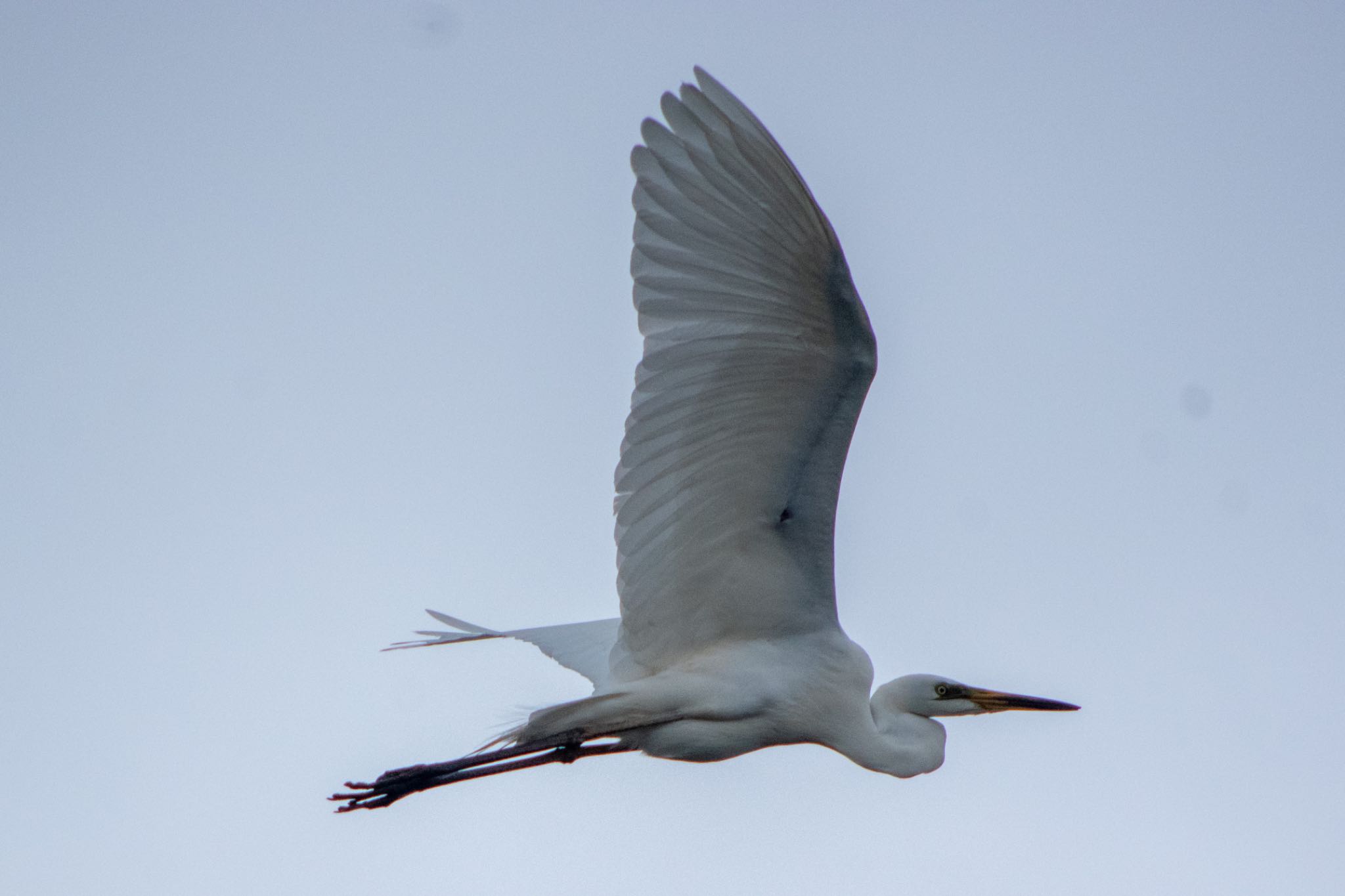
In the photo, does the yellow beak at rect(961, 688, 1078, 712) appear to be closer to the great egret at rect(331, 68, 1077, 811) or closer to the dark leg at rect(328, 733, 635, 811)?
the great egret at rect(331, 68, 1077, 811)

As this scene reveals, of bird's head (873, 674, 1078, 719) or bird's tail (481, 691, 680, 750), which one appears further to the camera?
bird's head (873, 674, 1078, 719)

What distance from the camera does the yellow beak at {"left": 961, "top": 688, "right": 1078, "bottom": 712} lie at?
6156 millimetres

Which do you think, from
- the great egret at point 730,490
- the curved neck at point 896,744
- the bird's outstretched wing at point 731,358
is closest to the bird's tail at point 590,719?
the great egret at point 730,490

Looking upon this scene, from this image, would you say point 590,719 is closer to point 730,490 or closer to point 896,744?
point 730,490

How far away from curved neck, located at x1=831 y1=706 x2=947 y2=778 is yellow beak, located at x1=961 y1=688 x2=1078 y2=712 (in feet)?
0.98

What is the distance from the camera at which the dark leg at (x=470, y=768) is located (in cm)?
531

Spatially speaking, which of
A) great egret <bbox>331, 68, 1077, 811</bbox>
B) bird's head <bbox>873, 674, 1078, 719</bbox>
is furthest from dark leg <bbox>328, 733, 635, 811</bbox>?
bird's head <bbox>873, 674, 1078, 719</bbox>

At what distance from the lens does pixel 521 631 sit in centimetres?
650

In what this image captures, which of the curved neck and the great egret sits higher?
Result: the great egret

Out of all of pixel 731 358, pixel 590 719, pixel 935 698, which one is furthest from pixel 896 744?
pixel 731 358

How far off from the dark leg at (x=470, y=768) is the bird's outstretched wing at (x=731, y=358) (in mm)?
719

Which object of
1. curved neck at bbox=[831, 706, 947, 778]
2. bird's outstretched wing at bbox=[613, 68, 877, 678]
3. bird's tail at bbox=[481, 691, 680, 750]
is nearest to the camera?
bird's outstretched wing at bbox=[613, 68, 877, 678]

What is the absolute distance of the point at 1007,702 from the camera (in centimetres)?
627

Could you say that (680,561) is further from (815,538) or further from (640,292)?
(640,292)
